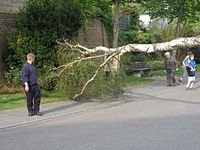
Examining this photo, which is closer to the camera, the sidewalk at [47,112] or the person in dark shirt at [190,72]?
the sidewalk at [47,112]

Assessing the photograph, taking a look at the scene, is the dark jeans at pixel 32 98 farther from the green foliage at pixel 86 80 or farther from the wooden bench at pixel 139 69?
the wooden bench at pixel 139 69

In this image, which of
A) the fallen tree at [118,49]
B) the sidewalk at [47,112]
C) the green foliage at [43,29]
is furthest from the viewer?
the green foliage at [43,29]

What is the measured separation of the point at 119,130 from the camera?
11.4m

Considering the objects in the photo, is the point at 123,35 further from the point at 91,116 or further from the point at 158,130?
the point at 158,130

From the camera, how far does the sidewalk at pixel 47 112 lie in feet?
42.7

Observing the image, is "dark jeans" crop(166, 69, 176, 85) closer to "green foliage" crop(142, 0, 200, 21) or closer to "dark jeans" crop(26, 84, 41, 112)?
"green foliage" crop(142, 0, 200, 21)

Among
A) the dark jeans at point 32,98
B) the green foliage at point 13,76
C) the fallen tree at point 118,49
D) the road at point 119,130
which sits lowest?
the road at point 119,130

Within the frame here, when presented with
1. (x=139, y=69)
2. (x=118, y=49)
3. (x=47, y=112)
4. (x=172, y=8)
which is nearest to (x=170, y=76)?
(x=139, y=69)

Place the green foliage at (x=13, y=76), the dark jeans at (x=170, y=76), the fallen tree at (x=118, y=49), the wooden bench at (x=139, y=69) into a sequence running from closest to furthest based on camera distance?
the fallen tree at (x=118, y=49), the green foliage at (x=13, y=76), the dark jeans at (x=170, y=76), the wooden bench at (x=139, y=69)

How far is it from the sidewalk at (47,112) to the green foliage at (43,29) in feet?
12.1

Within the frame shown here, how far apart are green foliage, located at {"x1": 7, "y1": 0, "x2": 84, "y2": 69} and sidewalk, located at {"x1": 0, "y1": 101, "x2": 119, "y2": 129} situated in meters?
3.68

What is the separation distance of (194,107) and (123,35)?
61.6 feet

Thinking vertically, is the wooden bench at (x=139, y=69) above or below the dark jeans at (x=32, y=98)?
above

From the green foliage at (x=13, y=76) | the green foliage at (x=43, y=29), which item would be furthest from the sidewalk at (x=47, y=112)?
the green foliage at (x=13, y=76)
